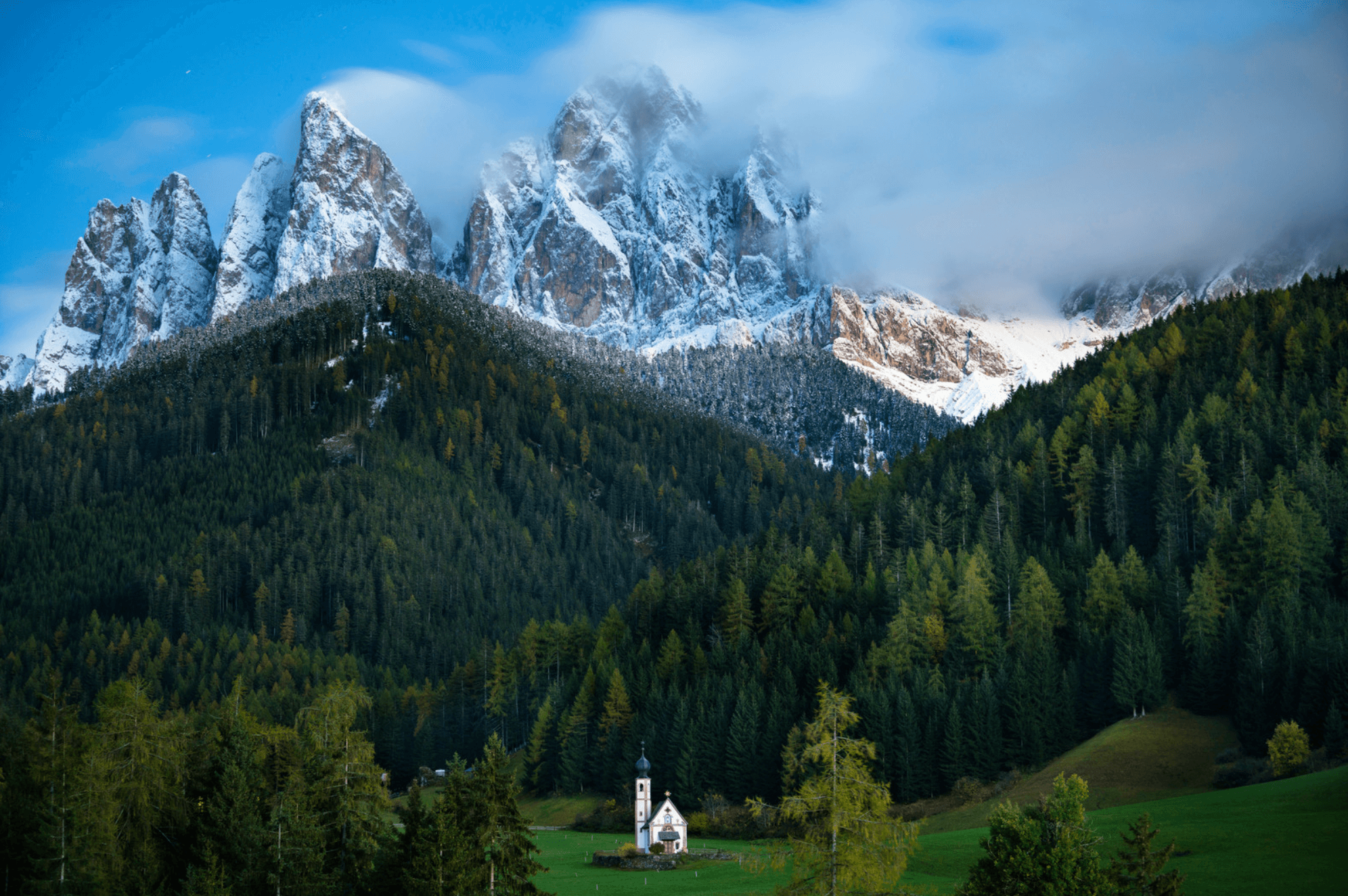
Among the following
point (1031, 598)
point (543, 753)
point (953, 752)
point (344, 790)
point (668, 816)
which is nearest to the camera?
point (344, 790)

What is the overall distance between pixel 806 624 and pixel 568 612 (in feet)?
245

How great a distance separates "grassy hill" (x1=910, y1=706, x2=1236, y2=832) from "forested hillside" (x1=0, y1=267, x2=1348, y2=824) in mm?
2131

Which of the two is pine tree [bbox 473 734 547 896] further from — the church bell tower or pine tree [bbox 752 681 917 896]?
the church bell tower

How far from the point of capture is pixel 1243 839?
167 feet

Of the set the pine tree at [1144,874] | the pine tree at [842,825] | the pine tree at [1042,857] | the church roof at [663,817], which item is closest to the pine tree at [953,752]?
the church roof at [663,817]

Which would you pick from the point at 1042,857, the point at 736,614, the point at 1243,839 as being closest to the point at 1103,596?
the point at 736,614

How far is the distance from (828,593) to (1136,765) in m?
39.9

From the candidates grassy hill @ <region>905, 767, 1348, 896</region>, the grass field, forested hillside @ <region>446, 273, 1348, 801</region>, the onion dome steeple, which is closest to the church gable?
the onion dome steeple

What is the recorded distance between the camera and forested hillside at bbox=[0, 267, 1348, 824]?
8581 cm

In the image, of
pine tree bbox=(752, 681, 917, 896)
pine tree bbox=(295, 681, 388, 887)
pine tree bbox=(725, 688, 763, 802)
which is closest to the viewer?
pine tree bbox=(752, 681, 917, 896)

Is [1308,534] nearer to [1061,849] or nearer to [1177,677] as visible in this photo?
[1177,677]

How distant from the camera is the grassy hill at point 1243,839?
45.5 m

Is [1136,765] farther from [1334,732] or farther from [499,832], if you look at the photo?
[499,832]

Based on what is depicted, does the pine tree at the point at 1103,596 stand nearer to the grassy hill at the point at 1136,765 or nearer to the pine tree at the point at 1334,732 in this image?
the grassy hill at the point at 1136,765
